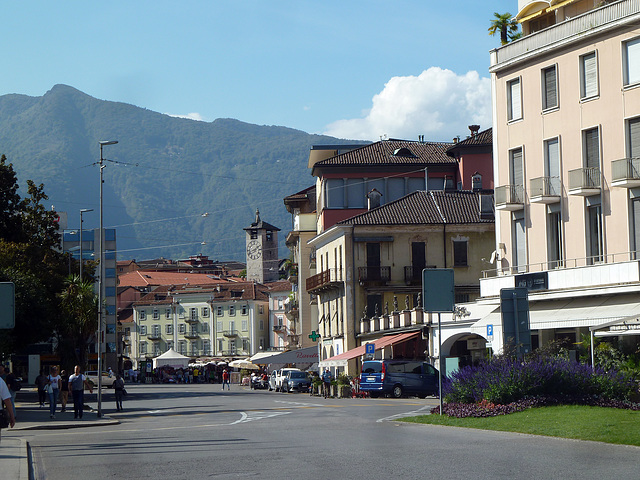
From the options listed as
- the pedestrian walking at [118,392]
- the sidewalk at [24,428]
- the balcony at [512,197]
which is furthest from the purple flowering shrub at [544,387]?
the pedestrian walking at [118,392]

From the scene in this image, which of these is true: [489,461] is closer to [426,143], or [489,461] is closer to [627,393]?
[627,393]

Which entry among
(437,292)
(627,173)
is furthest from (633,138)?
(437,292)

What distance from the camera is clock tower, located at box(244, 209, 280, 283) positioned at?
190500 millimetres

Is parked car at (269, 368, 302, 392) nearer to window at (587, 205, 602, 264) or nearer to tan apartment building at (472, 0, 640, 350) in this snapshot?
tan apartment building at (472, 0, 640, 350)

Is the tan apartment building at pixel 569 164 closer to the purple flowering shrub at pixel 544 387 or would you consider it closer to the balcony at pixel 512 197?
the balcony at pixel 512 197

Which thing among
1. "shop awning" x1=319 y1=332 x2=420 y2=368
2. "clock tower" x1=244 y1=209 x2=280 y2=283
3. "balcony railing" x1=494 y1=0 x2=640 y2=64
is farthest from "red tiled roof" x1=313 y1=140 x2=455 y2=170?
"clock tower" x1=244 y1=209 x2=280 y2=283

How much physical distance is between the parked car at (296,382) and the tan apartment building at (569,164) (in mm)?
24261

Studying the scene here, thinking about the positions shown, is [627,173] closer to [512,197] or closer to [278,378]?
[512,197]

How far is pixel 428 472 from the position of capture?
13.3 m

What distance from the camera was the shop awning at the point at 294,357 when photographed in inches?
2798

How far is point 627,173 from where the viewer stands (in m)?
35.3

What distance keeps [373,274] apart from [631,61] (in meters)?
31.0

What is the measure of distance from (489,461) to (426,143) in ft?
221

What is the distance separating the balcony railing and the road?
18187 millimetres
